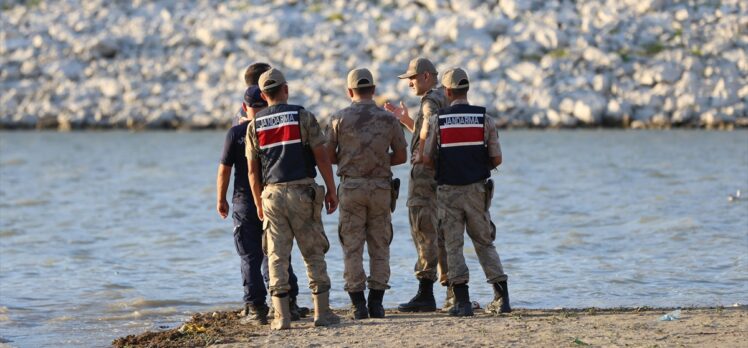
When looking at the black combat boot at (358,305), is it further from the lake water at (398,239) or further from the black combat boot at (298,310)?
the lake water at (398,239)

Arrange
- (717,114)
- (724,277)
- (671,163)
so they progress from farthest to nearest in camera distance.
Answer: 1. (717,114)
2. (671,163)
3. (724,277)

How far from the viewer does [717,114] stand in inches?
1519

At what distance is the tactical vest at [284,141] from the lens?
9812mm

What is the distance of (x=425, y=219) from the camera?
1069 cm

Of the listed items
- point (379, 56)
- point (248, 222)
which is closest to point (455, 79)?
point (248, 222)

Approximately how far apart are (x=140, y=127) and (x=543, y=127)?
12.7m

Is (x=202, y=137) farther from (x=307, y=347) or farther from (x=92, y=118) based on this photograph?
(x=307, y=347)

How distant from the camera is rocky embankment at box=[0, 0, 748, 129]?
39.5 metres

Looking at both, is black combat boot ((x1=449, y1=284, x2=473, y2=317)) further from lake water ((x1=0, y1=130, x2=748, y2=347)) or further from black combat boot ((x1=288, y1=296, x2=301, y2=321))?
lake water ((x1=0, y1=130, x2=748, y2=347))

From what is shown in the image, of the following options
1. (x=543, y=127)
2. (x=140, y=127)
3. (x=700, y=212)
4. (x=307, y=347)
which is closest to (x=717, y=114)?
(x=543, y=127)

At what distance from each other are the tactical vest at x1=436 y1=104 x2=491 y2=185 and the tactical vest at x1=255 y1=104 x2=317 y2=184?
1.08 metres

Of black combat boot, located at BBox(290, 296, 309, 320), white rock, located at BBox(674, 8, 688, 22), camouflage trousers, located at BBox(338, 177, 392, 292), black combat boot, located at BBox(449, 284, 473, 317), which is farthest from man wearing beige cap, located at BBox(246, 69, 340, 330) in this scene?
white rock, located at BBox(674, 8, 688, 22)

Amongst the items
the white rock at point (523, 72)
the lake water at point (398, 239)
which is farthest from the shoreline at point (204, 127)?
the lake water at point (398, 239)

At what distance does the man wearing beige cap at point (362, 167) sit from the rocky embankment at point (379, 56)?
95.2 ft
